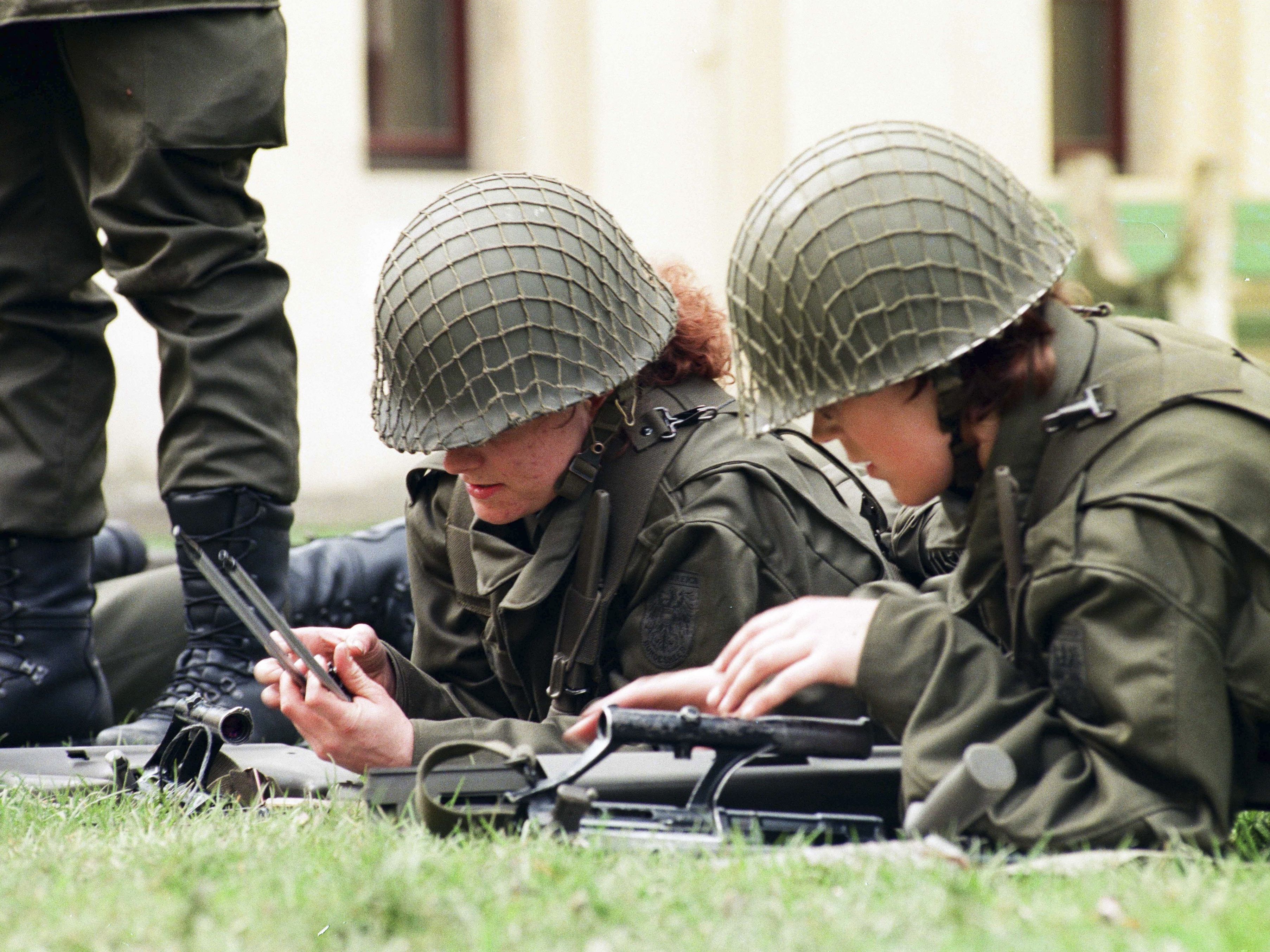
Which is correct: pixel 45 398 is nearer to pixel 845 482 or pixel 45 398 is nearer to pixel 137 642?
pixel 137 642

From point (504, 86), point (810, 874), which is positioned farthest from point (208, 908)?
point (504, 86)

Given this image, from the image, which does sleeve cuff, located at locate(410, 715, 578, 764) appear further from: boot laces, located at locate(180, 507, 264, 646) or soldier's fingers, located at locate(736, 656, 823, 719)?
boot laces, located at locate(180, 507, 264, 646)

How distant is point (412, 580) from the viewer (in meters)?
3.56

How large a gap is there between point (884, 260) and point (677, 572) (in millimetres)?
812

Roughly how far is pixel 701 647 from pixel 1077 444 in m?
0.86

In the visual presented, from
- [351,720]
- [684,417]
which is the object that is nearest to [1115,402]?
[684,417]

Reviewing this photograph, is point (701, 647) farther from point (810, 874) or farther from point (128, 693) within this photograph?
point (128, 693)

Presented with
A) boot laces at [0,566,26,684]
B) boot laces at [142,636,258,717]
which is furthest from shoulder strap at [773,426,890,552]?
boot laces at [0,566,26,684]

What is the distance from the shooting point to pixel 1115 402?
93.4 inches

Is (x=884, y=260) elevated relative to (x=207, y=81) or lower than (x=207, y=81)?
lower

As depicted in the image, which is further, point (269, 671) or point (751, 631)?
point (269, 671)

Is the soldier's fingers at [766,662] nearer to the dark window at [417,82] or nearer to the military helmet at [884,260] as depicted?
the military helmet at [884,260]

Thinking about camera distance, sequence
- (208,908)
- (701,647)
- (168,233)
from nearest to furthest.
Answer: (208,908), (701,647), (168,233)

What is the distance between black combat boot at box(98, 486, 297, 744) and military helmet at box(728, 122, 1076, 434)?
1.53 metres
